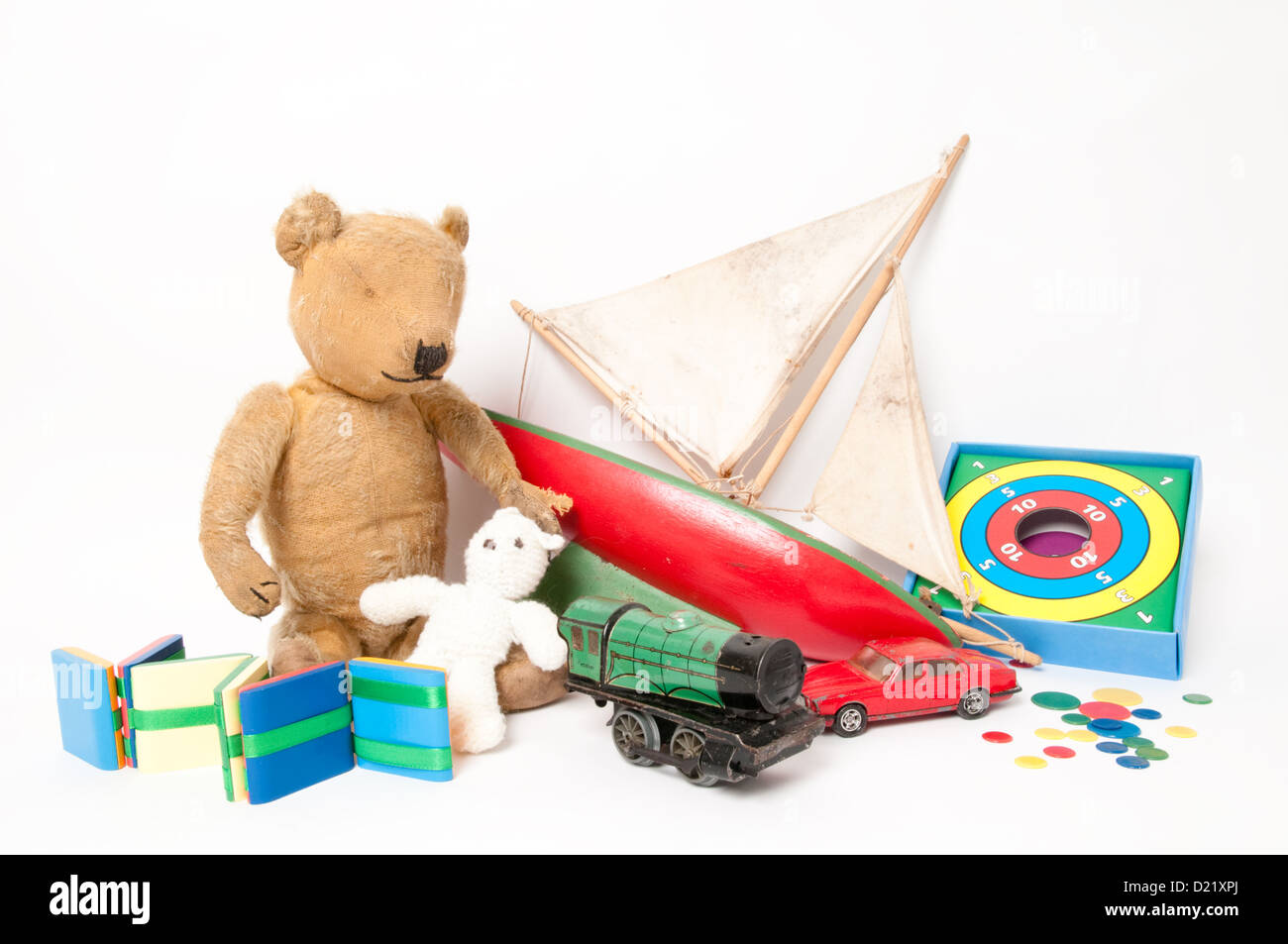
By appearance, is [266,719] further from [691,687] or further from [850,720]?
[850,720]

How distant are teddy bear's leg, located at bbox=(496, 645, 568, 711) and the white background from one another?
728 mm

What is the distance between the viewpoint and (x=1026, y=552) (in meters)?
2.35

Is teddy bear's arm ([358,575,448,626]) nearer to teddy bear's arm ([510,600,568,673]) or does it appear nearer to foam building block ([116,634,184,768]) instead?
teddy bear's arm ([510,600,568,673])

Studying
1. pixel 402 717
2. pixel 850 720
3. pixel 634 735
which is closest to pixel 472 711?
pixel 402 717

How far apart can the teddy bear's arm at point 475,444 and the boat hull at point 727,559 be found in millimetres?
89

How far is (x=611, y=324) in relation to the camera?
2.47 meters

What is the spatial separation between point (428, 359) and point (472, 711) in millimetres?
636

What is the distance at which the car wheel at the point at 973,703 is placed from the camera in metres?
1.87

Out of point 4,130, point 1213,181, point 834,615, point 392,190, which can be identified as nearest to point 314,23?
point 392,190

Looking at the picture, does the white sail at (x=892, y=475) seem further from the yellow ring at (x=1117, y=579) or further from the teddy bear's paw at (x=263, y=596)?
the teddy bear's paw at (x=263, y=596)

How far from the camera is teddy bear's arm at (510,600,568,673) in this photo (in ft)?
6.18

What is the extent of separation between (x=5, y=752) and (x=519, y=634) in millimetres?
890

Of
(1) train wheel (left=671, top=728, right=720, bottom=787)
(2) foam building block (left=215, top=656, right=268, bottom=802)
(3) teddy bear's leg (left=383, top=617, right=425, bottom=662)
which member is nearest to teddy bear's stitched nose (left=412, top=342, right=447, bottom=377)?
(3) teddy bear's leg (left=383, top=617, right=425, bottom=662)

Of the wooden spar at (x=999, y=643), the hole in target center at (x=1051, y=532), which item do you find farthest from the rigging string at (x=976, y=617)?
the hole in target center at (x=1051, y=532)
